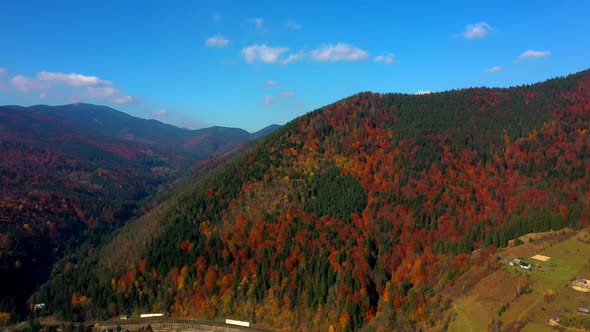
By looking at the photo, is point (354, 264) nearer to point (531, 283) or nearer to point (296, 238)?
point (296, 238)

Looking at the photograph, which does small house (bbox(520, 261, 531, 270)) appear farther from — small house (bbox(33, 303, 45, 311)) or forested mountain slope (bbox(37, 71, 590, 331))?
small house (bbox(33, 303, 45, 311))

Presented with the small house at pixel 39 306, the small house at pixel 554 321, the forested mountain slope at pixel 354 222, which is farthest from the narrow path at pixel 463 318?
the small house at pixel 39 306

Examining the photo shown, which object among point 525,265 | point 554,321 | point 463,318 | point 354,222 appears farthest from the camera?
point 354,222

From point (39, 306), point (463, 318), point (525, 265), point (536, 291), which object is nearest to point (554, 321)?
point (536, 291)

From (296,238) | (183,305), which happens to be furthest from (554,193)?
(183,305)

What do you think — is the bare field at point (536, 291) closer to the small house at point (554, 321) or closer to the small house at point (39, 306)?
the small house at point (554, 321)

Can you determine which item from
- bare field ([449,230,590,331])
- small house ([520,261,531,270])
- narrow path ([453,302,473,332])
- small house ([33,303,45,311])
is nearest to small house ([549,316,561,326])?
bare field ([449,230,590,331])

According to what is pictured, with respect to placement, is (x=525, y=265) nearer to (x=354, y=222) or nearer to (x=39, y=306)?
(x=354, y=222)

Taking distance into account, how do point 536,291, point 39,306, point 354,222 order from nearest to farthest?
point 536,291, point 39,306, point 354,222
